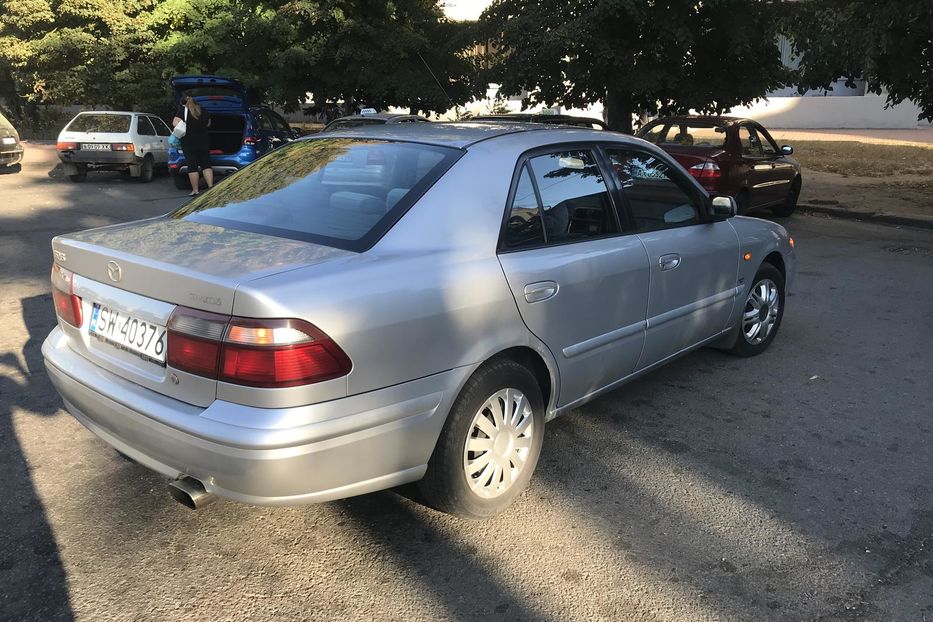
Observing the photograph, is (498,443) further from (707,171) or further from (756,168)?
(756,168)

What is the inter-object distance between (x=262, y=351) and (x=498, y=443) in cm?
116

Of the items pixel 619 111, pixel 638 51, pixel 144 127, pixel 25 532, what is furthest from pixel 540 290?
pixel 144 127

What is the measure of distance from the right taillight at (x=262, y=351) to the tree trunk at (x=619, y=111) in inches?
536

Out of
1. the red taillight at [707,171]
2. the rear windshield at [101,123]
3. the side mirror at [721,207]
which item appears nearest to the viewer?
the side mirror at [721,207]

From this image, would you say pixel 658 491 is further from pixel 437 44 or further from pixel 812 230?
pixel 437 44

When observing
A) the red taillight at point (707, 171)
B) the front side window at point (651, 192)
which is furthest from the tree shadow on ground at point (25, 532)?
the red taillight at point (707, 171)

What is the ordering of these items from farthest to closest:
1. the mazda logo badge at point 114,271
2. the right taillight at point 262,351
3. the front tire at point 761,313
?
the front tire at point 761,313 → the mazda logo badge at point 114,271 → the right taillight at point 262,351

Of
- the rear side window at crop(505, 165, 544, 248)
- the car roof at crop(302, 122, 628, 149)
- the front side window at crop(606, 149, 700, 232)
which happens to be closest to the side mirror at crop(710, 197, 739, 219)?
the front side window at crop(606, 149, 700, 232)

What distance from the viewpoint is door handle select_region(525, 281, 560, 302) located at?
3184 millimetres

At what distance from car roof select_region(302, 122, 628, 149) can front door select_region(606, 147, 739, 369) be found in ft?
0.97

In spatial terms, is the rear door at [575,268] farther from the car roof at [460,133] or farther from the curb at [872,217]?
the curb at [872,217]

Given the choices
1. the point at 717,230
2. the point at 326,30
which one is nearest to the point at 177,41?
the point at 326,30

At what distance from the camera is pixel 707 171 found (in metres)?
9.90

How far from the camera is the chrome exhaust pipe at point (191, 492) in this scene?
264cm
